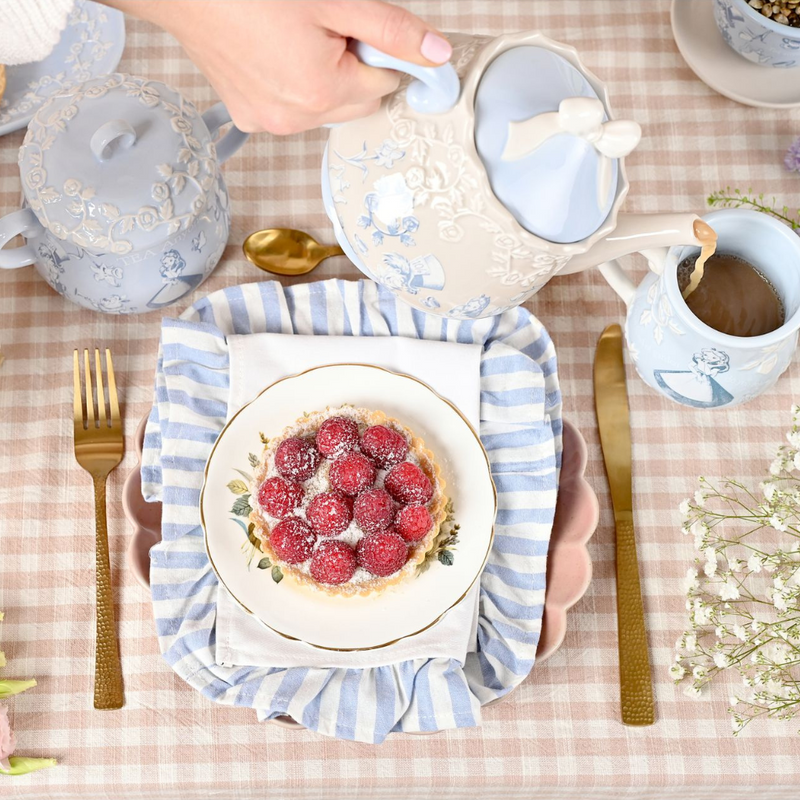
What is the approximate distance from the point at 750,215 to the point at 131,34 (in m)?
0.68

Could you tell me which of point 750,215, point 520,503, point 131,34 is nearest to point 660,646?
point 520,503

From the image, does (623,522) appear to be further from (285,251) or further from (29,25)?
(29,25)

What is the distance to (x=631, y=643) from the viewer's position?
0.73 m

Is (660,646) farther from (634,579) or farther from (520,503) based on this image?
(520,503)

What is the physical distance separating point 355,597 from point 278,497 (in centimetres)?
11

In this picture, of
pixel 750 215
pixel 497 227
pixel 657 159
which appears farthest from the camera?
pixel 657 159

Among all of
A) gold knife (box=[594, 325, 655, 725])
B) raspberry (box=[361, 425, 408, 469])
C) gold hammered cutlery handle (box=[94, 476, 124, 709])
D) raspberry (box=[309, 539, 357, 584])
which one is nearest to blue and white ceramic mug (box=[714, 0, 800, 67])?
gold knife (box=[594, 325, 655, 725])

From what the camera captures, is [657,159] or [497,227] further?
[657,159]

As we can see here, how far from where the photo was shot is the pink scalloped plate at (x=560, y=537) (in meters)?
0.71

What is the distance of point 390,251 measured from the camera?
0.55 meters

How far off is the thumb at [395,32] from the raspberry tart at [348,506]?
343 millimetres

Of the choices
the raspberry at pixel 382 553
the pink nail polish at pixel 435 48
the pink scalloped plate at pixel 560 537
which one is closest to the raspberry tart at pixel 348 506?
the raspberry at pixel 382 553

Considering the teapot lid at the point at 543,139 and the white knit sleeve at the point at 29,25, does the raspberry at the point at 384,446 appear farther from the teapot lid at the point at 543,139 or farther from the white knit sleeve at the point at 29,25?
the white knit sleeve at the point at 29,25

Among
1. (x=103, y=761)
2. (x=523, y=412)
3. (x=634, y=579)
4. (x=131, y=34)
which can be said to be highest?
(x=131, y=34)
